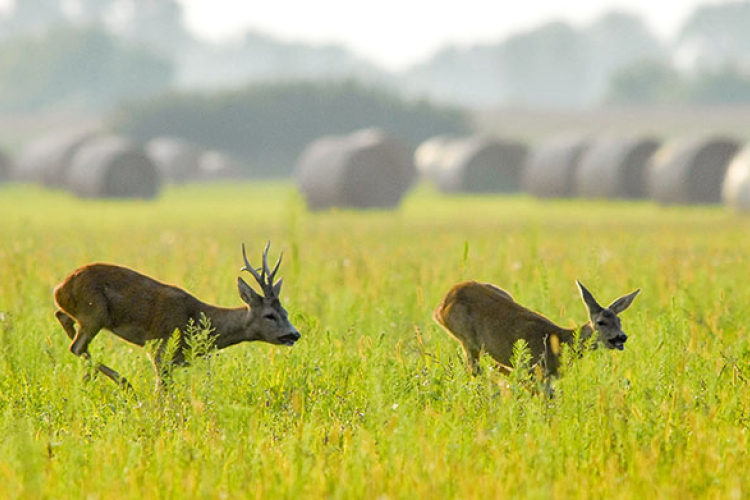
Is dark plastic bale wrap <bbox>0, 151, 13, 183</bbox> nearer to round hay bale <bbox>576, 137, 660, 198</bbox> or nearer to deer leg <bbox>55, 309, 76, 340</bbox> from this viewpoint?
round hay bale <bbox>576, 137, 660, 198</bbox>

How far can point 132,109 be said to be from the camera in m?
56.0

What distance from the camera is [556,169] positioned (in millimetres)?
32781

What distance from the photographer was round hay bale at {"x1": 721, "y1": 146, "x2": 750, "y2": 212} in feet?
71.6

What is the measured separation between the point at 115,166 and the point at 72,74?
6699cm

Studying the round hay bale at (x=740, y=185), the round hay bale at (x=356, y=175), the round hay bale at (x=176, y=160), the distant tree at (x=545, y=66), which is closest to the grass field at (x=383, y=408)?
the round hay bale at (x=740, y=185)

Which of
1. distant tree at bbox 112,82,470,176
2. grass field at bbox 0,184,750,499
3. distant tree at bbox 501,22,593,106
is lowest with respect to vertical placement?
grass field at bbox 0,184,750,499

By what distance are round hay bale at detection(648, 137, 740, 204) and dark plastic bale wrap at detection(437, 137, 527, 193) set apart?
10200 mm

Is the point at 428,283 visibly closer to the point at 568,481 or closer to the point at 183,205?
the point at 568,481

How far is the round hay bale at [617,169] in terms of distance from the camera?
100 ft

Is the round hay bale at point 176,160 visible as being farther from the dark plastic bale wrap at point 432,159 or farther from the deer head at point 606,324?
the deer head at point 606,324

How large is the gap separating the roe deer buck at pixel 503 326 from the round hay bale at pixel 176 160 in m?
41.8

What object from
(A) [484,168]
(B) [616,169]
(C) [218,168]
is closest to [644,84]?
(C) [218,168]

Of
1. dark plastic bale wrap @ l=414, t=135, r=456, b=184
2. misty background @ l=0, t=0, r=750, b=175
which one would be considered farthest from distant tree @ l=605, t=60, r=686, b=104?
dark plastic bale wrap @ l=414, t=135, r=456, b=184

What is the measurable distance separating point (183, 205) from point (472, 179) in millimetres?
11059
